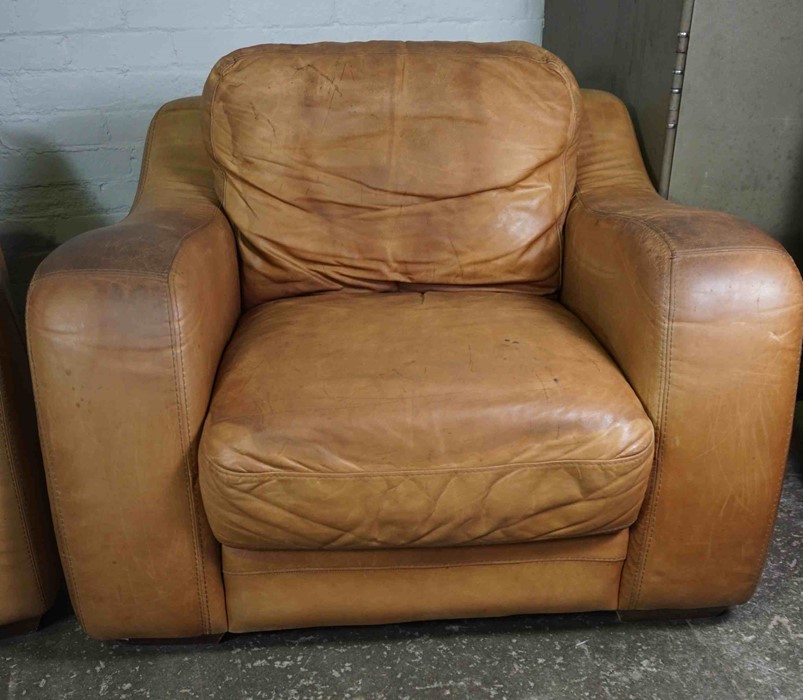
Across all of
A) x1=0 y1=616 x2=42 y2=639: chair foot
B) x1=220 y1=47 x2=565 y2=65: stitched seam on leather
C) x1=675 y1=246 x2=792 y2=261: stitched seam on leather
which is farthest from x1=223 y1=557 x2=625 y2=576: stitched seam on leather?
x1=220 y1=47 x2=565 y2=65: stitched seam on leather

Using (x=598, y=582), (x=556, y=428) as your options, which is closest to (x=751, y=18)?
(x=556, y=428)

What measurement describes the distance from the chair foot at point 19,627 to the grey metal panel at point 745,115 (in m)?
1.43

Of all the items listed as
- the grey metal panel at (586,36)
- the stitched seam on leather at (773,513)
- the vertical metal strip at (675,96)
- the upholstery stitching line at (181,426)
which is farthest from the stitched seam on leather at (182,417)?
the grey metal panel at (586,36)

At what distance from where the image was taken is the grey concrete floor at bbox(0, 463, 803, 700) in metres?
1.22

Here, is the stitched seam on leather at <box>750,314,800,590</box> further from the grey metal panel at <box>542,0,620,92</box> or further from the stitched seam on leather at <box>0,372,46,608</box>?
the stitched seam on leather at <box>0,372,46,608</box>

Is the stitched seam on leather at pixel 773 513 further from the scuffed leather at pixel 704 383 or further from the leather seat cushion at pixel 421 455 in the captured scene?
the leather seat cushion at pixel 421 455

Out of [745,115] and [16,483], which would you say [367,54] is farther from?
[16,483]

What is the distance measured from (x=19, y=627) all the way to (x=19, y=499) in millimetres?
243

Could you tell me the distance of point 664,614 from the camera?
1.34m

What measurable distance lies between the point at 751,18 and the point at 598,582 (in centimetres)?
108

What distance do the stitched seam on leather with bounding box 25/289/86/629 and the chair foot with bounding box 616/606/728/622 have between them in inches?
33.9

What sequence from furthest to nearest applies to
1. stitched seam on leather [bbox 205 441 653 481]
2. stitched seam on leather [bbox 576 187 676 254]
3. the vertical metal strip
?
1. the vertical metal strip
2. stitched seam on leather [bbox 576 187 676 254]
3. stitched seam on leather [bbox 205 441 653 481]

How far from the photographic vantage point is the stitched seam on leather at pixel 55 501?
3.64ft

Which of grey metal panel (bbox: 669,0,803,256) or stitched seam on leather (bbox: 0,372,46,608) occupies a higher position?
grey metal panel (bbox: 669,0,803,256)
